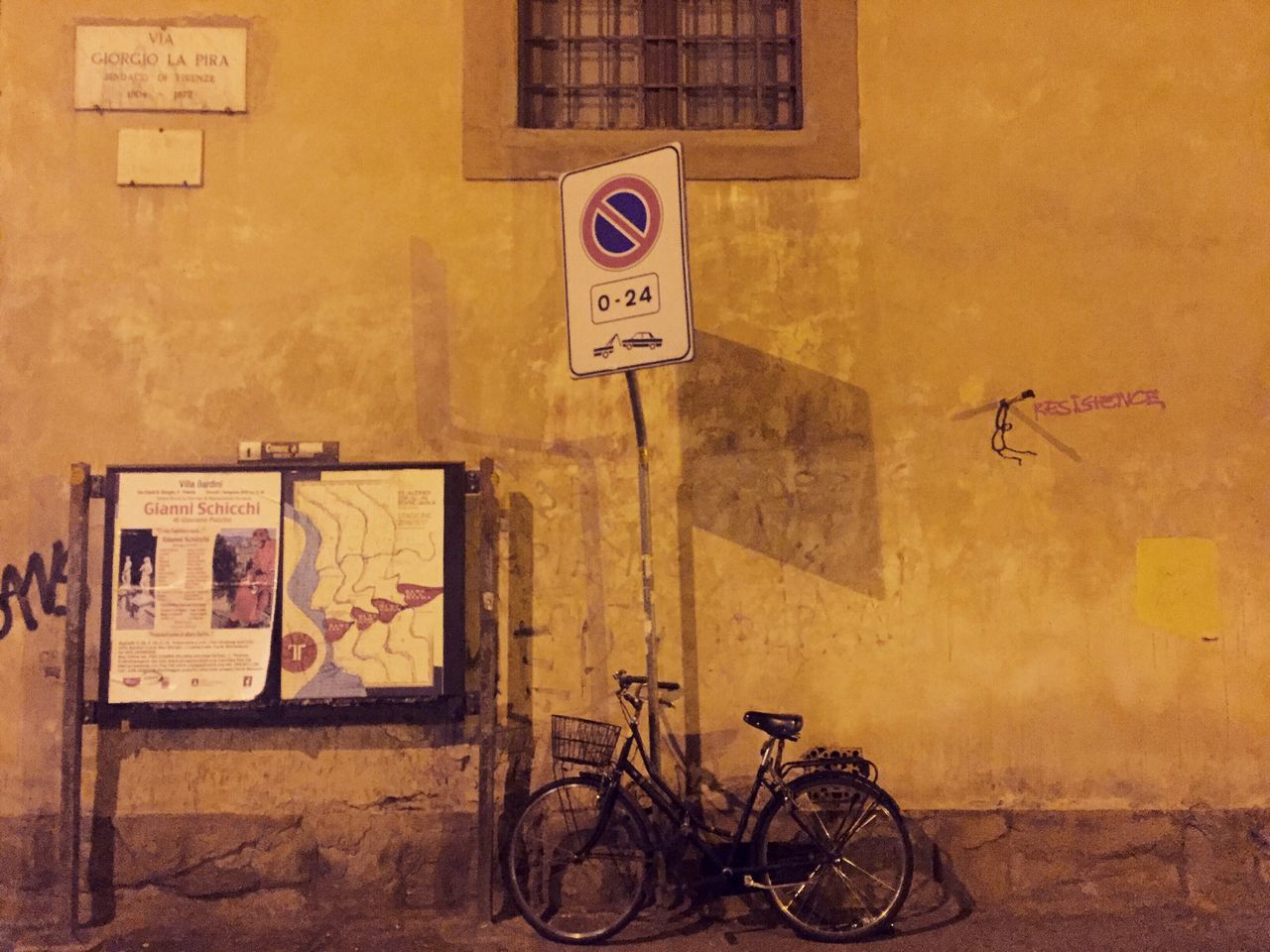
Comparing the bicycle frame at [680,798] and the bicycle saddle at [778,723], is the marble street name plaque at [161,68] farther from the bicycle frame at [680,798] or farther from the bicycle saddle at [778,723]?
the bicycle saddle at [778,723]

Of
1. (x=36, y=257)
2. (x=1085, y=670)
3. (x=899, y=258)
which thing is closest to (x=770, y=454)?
(x=899, y=258)

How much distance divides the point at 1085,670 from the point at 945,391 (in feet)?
5.12

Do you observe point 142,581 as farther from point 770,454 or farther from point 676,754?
point 770,454

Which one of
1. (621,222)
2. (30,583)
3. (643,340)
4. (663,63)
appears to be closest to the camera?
(643,340)

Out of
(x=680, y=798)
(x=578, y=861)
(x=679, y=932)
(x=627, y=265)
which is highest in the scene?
(x=627, y=265)

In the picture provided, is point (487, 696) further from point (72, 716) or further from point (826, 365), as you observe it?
point (826, 365)

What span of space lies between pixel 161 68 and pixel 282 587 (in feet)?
8.93

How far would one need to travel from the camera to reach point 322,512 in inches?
196

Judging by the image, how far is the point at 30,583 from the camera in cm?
511

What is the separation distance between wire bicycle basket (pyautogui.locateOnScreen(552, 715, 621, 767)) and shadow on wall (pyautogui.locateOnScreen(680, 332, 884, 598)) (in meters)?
1.13

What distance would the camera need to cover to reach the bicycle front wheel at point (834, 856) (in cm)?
470

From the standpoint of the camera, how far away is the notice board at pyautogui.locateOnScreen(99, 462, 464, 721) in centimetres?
489

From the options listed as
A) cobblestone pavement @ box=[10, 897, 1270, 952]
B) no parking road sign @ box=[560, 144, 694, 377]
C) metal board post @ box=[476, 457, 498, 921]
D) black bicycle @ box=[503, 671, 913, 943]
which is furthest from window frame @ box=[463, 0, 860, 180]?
cobblestone pavement @ box=[10, 897, 1270, 952]

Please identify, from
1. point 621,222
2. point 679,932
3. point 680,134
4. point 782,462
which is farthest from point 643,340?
point 679,932
